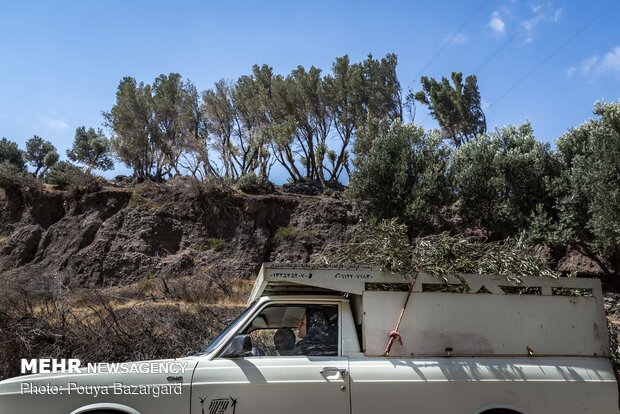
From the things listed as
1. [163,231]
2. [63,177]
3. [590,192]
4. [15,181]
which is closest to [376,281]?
[590,192]

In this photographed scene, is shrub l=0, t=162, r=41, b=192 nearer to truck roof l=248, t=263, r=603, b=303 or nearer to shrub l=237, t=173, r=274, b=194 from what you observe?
shrub l=237, t=173, r=274, b=194

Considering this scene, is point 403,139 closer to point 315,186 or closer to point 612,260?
point 612,260

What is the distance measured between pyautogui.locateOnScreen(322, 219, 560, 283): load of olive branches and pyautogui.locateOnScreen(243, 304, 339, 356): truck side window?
839mm

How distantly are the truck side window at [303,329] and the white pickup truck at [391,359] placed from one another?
0.04ft

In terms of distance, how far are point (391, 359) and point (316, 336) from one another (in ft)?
2.72

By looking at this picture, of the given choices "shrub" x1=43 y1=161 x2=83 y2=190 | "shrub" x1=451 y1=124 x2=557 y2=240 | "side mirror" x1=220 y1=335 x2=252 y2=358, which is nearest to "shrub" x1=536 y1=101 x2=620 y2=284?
"shrub" x1=451 y1=124 x2=557 y2=240

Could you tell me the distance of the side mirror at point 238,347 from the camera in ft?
16.8

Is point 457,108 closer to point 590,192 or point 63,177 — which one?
point 590,192

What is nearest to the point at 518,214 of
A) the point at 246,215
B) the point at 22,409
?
the point at 246,215

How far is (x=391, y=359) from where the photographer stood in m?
5.28

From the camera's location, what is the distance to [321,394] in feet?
16.3

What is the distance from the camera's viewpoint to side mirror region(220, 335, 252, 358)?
513cm

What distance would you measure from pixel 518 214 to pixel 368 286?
14985 millimetres

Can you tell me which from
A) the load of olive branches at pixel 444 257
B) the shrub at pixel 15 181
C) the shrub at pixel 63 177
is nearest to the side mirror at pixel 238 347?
the load of olive branches at pixel 444 257
